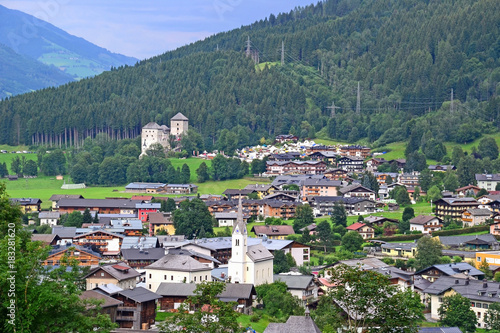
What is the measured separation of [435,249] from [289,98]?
9380 cm

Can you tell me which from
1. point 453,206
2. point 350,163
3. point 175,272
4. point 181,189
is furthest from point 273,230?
point 350,163

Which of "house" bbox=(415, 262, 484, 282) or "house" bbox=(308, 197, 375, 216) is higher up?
"house" bbox=(308, 197, 375, 216)

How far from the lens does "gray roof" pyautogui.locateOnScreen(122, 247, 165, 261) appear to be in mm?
68188

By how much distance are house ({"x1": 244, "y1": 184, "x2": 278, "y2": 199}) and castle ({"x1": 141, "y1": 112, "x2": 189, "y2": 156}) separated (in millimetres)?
32062

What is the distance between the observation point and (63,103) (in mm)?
163625

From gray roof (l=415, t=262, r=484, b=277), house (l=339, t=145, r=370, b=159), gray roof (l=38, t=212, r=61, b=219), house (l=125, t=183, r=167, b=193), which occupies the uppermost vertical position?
house (l=339, t=145, r=370, b=159)

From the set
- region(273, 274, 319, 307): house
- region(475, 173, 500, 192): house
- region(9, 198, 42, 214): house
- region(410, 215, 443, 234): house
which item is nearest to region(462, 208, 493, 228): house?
region(410, 215, 443, 234): house

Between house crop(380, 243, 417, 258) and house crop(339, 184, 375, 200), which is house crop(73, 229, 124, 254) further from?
house crop(339, 184, 375, 200)

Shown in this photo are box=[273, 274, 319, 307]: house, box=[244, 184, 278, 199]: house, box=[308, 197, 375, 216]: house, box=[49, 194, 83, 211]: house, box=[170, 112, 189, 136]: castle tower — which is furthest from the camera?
box=[170, 112, 189, 136]: castle tower

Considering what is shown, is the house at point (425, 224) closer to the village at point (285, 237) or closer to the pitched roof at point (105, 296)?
the village at point (285, 237)

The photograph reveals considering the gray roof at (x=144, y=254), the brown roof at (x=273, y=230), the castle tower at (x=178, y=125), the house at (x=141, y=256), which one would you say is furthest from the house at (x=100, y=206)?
the castle tower at (x=178, y=125)

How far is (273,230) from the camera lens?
82.6 metres

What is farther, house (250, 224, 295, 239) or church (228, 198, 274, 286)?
house (250, 224, 295, 239)

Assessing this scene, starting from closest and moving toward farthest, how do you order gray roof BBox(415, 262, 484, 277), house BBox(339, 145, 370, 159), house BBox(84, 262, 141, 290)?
house BBox(84, 262, 141, 290) < gray roof BBox(415, 262, 484, 277) < house BBox(339, 145, 370, 159)
